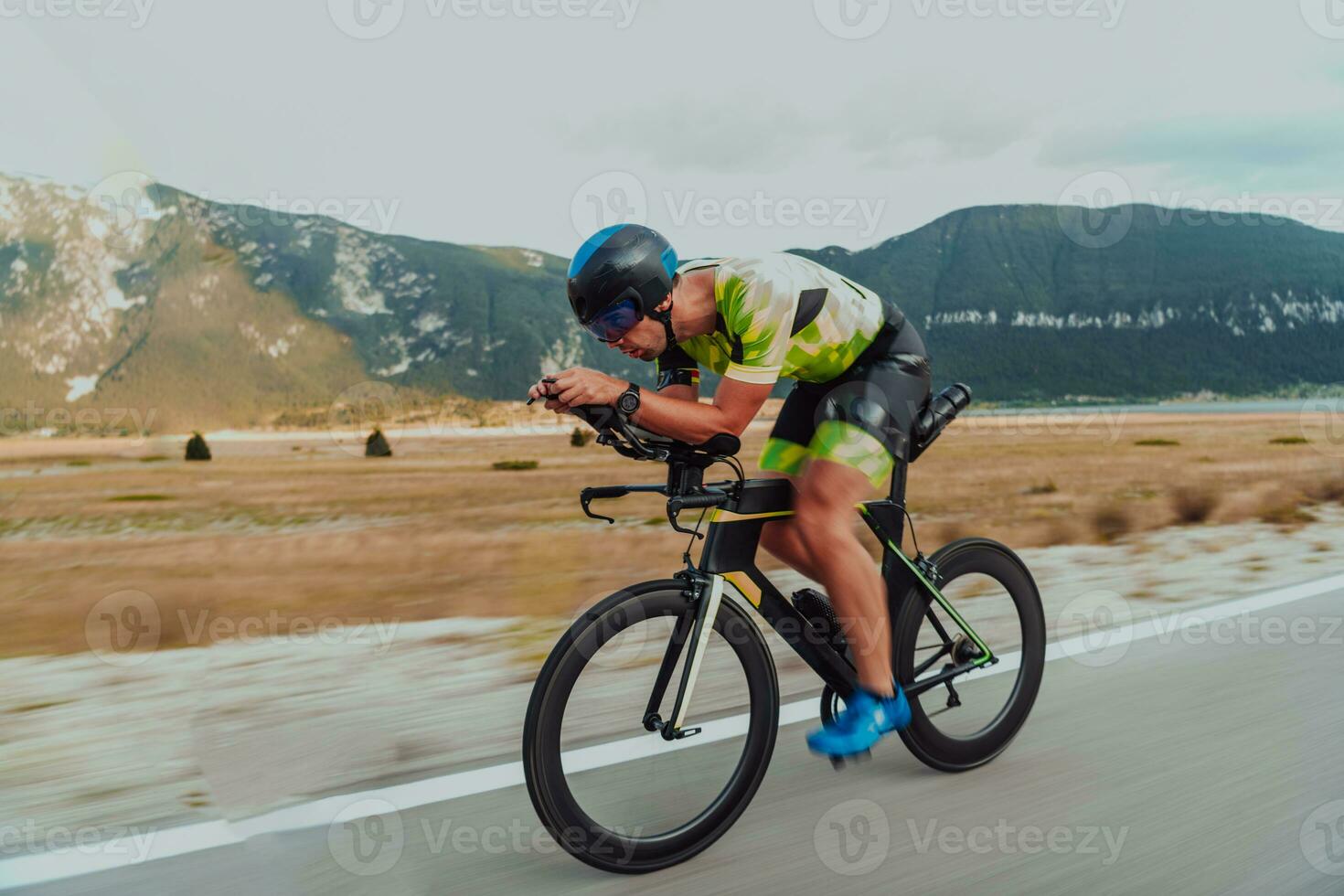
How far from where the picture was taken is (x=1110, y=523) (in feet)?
34.3

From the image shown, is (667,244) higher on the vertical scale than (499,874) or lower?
higher

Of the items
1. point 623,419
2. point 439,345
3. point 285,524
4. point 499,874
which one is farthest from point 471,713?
point 439,345

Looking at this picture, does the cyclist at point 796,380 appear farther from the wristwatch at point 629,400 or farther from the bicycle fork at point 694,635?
the bicycle fork at point 694,635

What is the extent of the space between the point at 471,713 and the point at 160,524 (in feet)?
56.6

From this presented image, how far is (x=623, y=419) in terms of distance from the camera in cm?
239

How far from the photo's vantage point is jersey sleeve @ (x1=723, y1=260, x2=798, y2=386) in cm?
262

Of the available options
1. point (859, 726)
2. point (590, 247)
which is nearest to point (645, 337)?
point (590, 247)

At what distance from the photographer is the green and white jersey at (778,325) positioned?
8.68 ft

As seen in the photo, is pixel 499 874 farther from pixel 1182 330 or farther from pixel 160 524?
pixel 1182 330

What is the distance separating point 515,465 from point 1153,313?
155081 mm

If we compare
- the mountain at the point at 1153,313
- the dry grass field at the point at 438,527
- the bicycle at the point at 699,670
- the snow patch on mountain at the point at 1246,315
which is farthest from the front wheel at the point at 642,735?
the snow patch on mountain at the point at 1246,315

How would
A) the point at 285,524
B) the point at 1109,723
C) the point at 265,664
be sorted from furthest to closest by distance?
1. the point at 285,524
2. the point at 265,664
3. the point at 1109,723

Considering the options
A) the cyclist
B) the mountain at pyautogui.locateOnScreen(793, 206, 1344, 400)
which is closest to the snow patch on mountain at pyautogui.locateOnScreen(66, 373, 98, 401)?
the mountain at pyautogui.locateOnScreen(793, 206, 1344, 400)

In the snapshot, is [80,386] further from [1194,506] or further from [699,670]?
[699,670]
